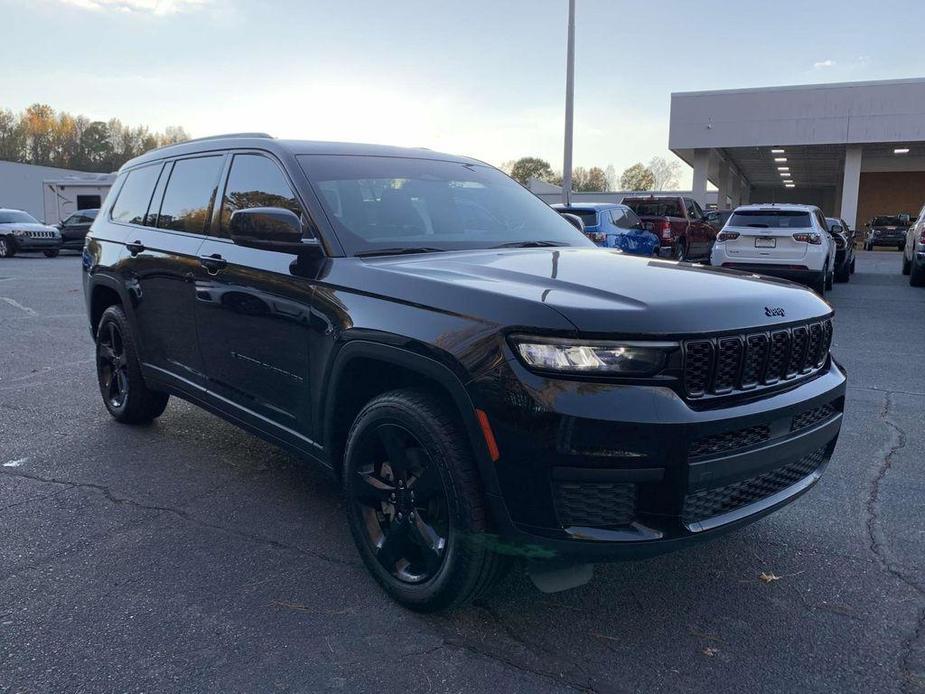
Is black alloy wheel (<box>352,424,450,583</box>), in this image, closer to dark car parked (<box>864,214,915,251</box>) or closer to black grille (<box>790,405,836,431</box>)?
black grille (<box>790,405,836,431</box>)

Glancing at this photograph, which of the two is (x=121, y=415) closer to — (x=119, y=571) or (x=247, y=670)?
(x=119, y=571)

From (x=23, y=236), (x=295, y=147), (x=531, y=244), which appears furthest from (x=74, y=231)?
(x=531, y=244)

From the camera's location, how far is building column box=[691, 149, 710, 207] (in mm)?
36406

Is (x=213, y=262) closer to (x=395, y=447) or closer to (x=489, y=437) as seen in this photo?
(x=395, y=447)

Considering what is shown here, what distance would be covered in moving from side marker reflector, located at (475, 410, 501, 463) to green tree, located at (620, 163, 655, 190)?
92.6 m

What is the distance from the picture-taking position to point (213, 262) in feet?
12.8

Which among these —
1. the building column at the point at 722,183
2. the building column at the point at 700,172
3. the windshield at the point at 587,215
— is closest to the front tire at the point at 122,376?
the windshield at the point at 587,215

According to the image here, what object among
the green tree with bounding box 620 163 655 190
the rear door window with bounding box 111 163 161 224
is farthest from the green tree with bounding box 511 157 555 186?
the rear door window with bounding box 111 163 161 224

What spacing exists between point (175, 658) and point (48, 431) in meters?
3.24

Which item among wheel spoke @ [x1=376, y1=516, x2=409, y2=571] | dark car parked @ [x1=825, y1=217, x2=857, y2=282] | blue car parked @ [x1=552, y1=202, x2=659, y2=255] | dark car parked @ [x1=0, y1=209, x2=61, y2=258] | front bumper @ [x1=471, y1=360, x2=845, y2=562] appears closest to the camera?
front bumper @ [x1=471, y1=360, x2=845, y2=562]

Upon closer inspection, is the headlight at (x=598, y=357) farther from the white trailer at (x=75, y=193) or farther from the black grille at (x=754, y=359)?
the white trailer at (x=75, y=193)

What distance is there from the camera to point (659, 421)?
236cm

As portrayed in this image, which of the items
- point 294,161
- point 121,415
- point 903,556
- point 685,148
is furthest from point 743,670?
point 685,148

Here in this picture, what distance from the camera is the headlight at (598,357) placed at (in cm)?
239
